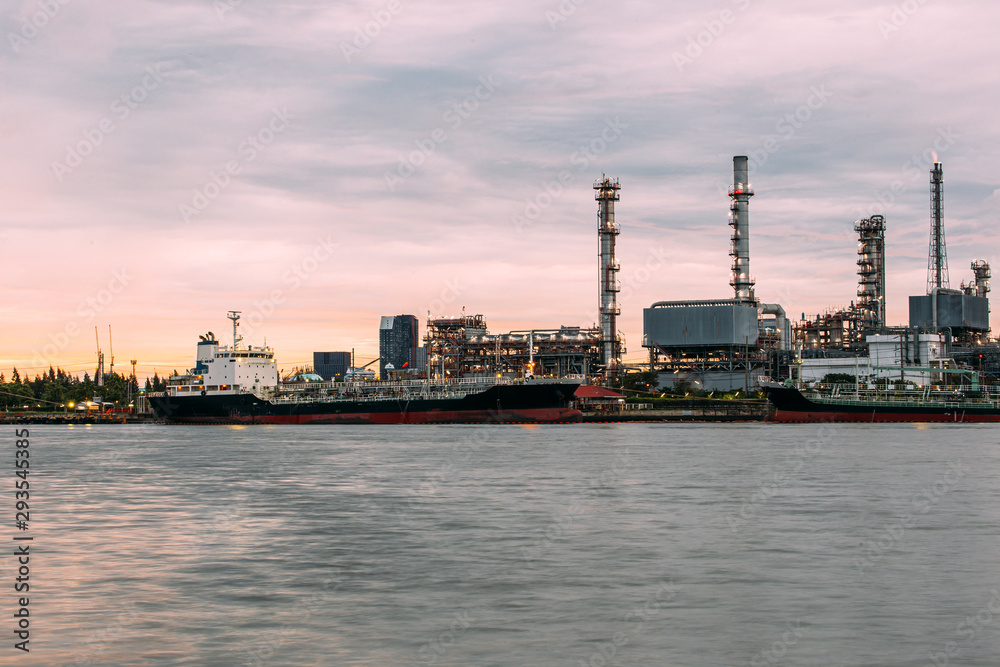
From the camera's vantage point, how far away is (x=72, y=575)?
1783 centimetres

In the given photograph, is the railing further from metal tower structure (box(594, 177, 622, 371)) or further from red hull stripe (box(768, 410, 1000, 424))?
metal tower structure (box(594, 177, 622, 371))

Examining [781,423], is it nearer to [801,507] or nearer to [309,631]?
[801,507]

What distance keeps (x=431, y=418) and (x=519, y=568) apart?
74697mm

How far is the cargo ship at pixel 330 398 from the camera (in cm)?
9000

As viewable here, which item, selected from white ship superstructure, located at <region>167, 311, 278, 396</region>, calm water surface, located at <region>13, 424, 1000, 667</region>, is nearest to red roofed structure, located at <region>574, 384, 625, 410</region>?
white ship superstructure, located at <region>167, 311, 278, 396</region>

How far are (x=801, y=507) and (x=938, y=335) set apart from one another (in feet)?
367

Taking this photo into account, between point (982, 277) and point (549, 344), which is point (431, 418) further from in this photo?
point (982, 277)

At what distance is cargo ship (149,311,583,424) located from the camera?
90000mm

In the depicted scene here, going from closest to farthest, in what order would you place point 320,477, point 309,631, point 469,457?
point 309,631 < point 320,477 < point 469,457

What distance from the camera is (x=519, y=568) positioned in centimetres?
1844

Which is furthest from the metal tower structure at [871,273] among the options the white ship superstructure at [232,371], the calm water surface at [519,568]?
the calm water surface at [519,568]

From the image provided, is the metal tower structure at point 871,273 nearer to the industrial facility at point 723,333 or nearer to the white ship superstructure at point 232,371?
the industrial facility at point 723,333

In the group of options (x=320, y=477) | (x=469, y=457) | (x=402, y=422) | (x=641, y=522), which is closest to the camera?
(x=641, y=522)

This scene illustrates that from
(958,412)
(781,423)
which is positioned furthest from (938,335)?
(781,423)
